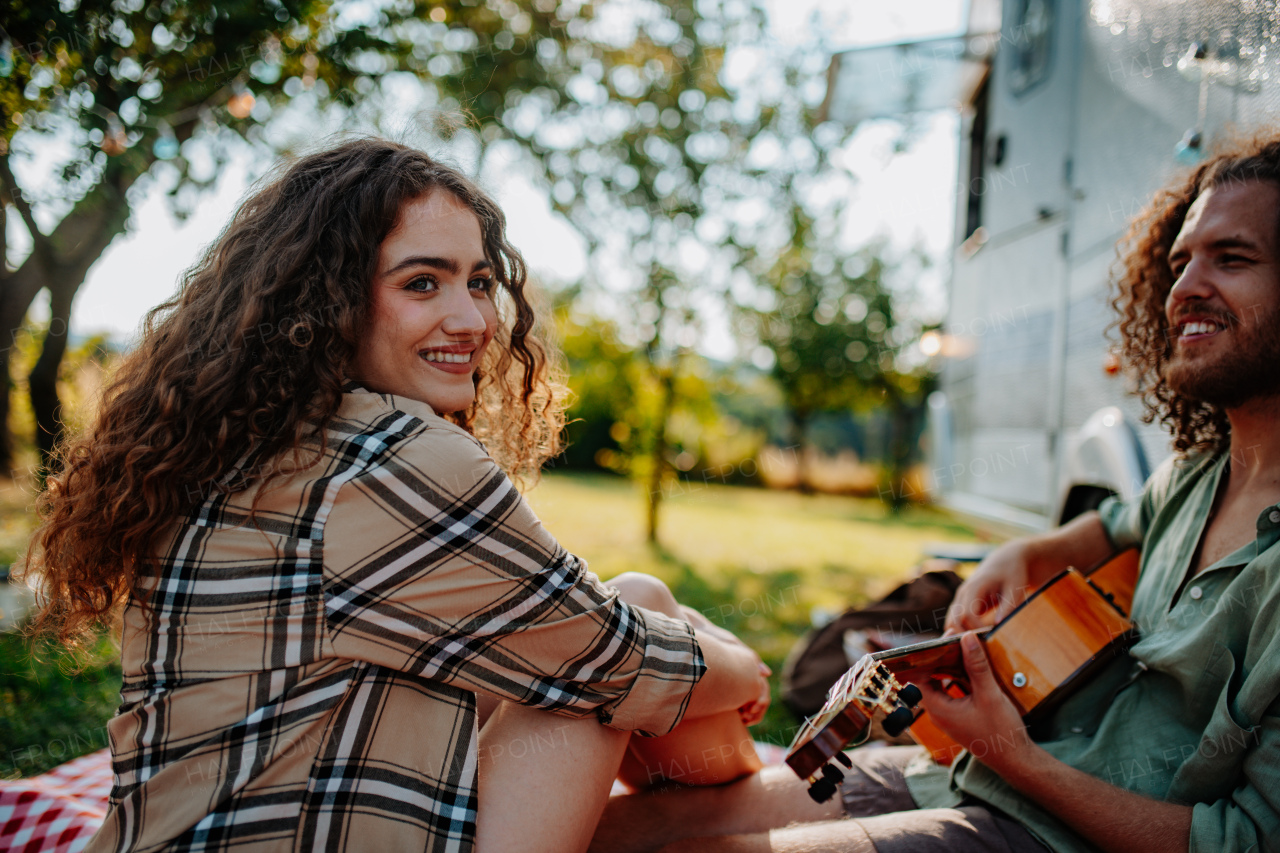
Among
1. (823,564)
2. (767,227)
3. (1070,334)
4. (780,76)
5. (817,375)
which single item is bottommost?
(823,564)

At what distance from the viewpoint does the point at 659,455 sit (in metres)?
8.66

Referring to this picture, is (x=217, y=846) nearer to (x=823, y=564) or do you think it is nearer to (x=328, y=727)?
(x=328, y=727)

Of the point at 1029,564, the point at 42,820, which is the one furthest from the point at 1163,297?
the point at 42,820

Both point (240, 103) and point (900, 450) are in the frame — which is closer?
point (240, 103)

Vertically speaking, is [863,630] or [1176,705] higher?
[1176,705]

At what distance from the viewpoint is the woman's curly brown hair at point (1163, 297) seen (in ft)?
5.79

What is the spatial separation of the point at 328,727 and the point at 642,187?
23.4 feet

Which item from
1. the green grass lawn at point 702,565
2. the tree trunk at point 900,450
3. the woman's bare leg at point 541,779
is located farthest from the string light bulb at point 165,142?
the tree trunk at point 900,450

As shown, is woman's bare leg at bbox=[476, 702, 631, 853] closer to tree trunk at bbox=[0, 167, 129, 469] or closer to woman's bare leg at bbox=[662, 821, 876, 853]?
woman's bare leg at bbox=[662, 821, 876, 853]

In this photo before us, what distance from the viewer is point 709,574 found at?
23.9 feet

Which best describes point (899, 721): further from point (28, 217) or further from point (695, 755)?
point (28, 217)

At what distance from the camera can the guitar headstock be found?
4.09 feet

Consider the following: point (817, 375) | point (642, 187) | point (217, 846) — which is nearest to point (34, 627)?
point (217, 846)

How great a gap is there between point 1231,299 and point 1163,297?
0.52m
